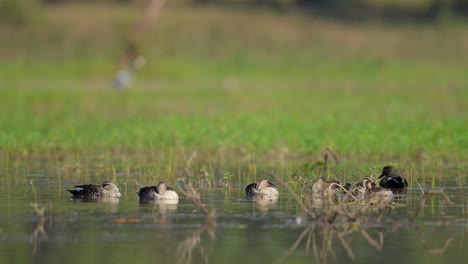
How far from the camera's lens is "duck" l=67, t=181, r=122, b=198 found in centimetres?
1452

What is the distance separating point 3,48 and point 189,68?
7.58m

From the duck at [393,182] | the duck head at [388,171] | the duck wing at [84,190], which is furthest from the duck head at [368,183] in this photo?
the duck wing at [84,190]

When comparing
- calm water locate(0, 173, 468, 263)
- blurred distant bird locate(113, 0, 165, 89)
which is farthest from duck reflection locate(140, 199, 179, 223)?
blurred distant bird locate(113, 0, 165, 89)

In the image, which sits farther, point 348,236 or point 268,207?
point 268,207

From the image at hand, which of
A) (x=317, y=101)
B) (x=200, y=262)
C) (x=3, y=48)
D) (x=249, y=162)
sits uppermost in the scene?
(x=3, y=48)

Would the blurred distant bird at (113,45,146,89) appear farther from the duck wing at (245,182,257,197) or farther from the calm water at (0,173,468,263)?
the calm water at (0,173,468,263)

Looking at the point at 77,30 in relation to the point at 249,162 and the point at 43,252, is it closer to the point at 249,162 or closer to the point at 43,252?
the point at 249,162

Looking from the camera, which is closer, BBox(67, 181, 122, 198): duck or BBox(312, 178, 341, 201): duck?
BBox(312, 178, 341, 201): duck

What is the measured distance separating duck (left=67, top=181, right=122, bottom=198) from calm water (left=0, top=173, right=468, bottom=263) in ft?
0.53

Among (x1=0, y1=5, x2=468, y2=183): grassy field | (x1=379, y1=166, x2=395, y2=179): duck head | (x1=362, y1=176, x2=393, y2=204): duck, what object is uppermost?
(x1=0, y1=5, x2=468, y2=183): grassy field

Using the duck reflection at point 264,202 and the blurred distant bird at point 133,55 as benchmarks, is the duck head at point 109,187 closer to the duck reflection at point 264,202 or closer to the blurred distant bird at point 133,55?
the duck reflection at point 264,202

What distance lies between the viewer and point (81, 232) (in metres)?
12.1

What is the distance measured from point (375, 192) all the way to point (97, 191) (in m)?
3.24

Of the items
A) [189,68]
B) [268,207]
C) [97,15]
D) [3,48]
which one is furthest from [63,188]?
[97,15]
